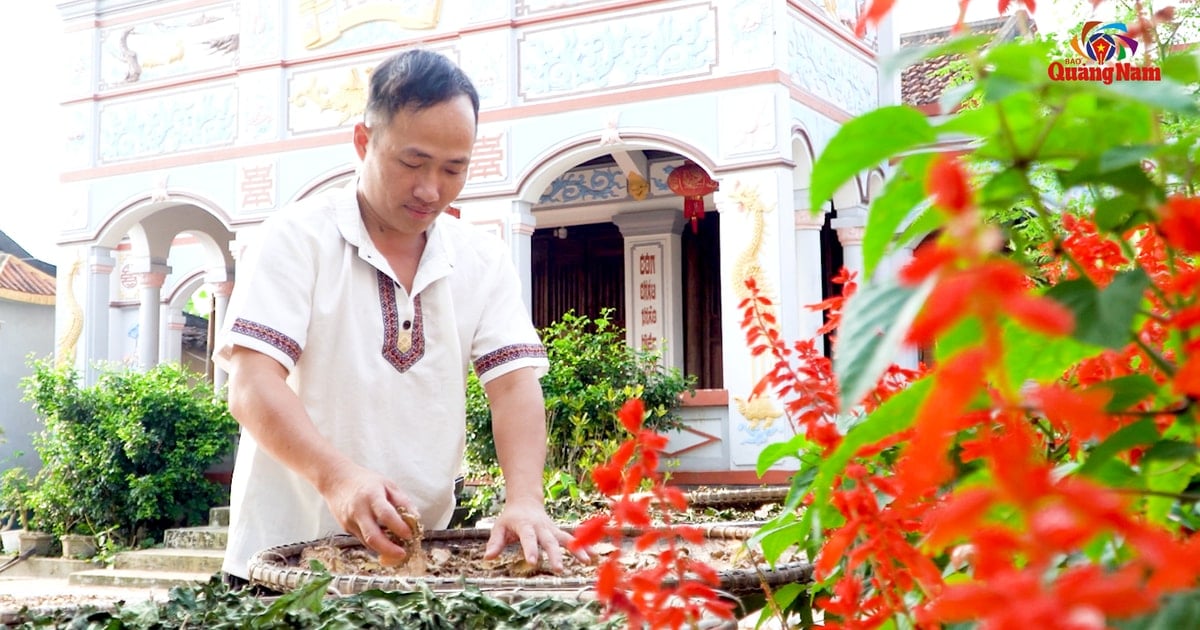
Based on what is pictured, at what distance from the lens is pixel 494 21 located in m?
9.94

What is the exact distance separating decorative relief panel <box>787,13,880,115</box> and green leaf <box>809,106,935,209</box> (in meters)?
8.92

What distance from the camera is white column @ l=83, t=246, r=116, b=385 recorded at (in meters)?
12.0

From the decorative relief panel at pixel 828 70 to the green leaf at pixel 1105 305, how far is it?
29.5 ft

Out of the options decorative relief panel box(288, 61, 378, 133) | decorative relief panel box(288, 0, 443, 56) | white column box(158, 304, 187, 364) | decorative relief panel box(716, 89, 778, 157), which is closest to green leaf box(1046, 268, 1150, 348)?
decorative relief panel box(716, 89, 778, 157)

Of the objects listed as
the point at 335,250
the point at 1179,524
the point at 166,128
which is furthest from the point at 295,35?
the point at 1179,524

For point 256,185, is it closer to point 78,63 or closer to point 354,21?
point 354,21

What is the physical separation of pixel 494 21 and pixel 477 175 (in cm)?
129

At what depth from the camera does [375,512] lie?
1582 millimetres

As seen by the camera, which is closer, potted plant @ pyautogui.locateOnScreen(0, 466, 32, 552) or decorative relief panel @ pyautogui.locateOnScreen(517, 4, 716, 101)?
decorative relief panel @ pyautogui.locateOnScreen(517, 4, 716, 101)

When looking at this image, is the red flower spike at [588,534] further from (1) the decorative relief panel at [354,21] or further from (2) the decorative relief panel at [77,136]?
(2) the decorative relief panel at [77,136]

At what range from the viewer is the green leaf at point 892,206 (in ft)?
1.75

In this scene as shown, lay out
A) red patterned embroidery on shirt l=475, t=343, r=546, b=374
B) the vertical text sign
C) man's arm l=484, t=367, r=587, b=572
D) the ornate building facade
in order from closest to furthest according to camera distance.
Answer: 1. man's arm l=484, t=367, r=587, b=572
2. red patterned embroidery on shirt l=475, t=343, r=546, b=374
3. the ornate building facade
4. the vertical text sign

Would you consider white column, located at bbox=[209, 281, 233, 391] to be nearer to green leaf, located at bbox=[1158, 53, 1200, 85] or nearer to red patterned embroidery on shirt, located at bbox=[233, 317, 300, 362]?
red patterned embroidery on shirt, located at bbox=[233, 317, 300, 362]

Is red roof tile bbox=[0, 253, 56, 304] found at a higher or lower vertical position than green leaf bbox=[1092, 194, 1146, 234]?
higher
